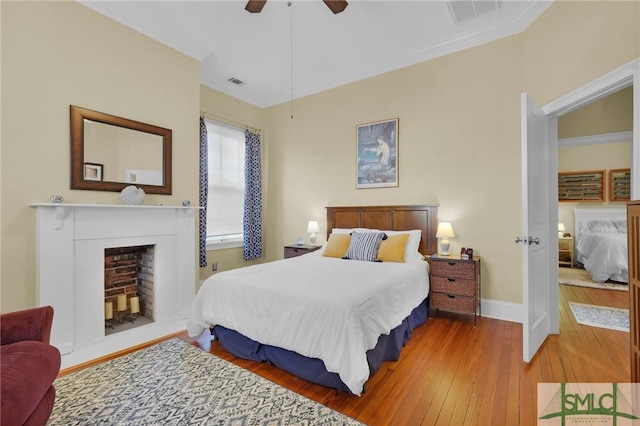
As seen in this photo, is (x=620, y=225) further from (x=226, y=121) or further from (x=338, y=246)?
(x=226, y=121)

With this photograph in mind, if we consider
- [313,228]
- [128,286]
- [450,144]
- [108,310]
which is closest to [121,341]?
[108,310]

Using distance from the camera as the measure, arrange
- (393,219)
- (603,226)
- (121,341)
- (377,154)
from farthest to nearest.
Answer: (603,226)
(377,154)
(393,219)
(121,341)

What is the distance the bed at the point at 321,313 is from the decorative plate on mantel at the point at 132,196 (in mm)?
1169

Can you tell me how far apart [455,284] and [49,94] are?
4251 millimetres

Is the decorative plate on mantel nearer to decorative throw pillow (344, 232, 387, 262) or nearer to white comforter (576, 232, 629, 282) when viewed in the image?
decorative throw pillow (344, 232, 387, 262)

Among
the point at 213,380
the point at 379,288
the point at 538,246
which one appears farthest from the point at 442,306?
the point at 213,380

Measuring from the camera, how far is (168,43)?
129 inches

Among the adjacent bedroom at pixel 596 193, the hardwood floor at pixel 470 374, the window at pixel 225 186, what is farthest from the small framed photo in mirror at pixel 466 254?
the window at pixel 225 186

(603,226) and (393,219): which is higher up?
(393,219)

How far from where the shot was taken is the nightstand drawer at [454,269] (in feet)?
10.00

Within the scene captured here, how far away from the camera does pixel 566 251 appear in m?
5.75

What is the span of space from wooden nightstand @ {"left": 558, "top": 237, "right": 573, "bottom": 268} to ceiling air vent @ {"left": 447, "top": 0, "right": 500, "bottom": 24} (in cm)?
498

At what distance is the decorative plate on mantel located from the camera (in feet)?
9.35

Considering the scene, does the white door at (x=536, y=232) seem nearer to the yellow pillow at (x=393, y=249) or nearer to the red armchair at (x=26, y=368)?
the yellow pillow at (x=393, y=249)
